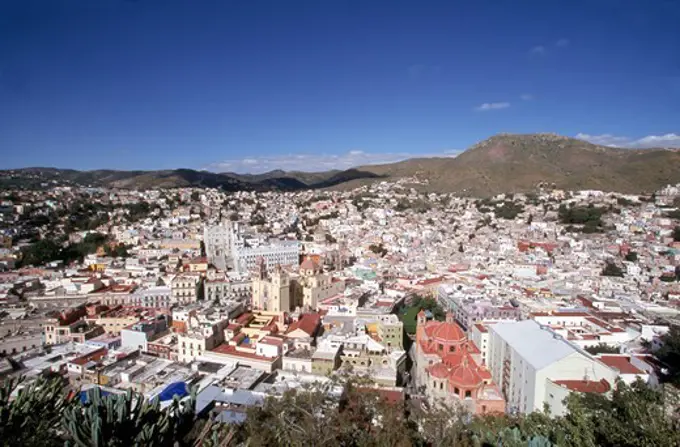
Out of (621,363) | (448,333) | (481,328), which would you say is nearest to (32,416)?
(448,333)

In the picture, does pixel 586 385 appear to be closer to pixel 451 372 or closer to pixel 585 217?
pixel 451 372

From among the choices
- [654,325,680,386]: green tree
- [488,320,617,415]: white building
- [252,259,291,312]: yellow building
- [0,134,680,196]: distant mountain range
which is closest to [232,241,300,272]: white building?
[252,259,291,312]: yellow building

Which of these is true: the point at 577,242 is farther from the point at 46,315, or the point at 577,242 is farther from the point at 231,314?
the point at 46,315

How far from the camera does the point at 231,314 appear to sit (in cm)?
2256

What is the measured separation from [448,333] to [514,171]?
85.4m

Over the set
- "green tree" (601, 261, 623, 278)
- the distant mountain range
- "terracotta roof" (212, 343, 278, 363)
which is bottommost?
"green tree" (601, 261, 623, 278)

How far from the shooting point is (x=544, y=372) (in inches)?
549

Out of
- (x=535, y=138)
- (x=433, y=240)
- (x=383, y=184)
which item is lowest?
(x=433, y=240)

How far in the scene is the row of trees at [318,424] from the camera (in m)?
6.58

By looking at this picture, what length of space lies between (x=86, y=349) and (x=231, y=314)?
21.9ft

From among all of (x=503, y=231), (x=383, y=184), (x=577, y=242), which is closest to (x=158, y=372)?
(x=577, y=242)

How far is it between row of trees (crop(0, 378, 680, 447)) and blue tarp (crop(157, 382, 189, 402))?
187 inches

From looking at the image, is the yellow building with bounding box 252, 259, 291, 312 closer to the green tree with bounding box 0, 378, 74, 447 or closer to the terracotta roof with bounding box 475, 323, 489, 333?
the terracotta roof with bounding box 475, 323, 489, 333

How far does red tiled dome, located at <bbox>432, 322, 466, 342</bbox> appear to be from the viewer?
690 inches
